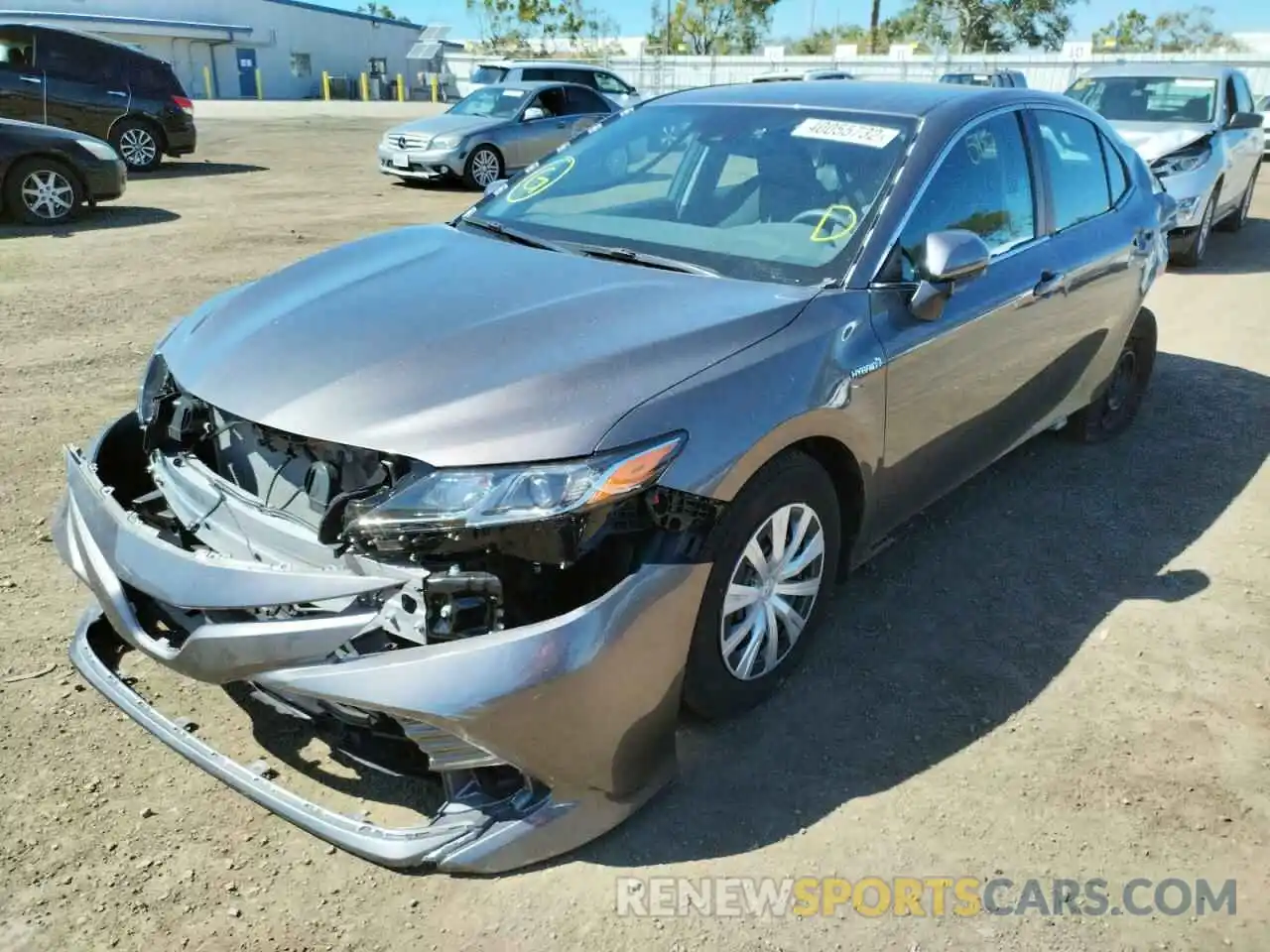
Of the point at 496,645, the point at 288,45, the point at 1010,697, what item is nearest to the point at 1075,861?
the point at 1010,697

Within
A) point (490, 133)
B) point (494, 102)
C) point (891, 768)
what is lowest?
point (891, 768)

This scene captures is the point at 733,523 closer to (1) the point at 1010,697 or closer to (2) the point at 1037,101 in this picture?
(1) the point at 1010,697

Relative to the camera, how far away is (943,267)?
3090 millimetres

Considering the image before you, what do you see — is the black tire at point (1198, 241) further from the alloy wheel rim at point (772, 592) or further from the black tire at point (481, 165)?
the black tire at point (481, 165)

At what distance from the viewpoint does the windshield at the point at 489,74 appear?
695 inches

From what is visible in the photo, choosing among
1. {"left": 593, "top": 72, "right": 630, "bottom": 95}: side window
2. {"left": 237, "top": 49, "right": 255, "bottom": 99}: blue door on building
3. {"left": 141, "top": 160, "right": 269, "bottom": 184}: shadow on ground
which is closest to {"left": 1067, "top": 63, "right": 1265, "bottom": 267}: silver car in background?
{"left": 593, "top": 72, "right": 630, "bottom": 95}: side window

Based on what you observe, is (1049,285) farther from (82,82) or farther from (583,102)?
(82,82)

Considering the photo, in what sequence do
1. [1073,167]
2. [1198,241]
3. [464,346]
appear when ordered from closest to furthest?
[464,346], [1073,167], [1198,241]

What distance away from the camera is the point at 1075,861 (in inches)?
103

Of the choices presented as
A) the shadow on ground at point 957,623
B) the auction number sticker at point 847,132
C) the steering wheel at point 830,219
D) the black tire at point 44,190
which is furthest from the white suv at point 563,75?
the steering wheel at point 830,219

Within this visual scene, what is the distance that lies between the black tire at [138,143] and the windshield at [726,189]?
12.8 m

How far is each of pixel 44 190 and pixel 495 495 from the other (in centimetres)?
1035

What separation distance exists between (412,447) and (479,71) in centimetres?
1884

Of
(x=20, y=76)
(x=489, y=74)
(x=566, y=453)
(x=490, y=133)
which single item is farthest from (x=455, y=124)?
(x=566, y=453)
